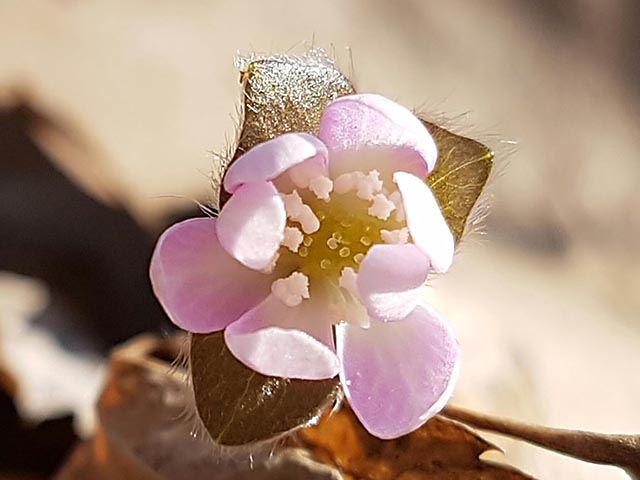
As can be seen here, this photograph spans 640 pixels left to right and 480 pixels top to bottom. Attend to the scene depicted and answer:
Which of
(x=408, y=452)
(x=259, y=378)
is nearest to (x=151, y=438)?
(x=408, y=452)

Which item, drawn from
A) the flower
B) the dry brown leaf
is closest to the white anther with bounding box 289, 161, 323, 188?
the flower

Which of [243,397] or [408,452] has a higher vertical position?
[243,397]

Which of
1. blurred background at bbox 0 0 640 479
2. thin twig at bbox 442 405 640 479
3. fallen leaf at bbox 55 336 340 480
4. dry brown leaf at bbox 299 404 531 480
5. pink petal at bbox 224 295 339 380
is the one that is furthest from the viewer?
blurred background at bbox 0 0 640 479

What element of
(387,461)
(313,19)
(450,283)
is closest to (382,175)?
(387,461)

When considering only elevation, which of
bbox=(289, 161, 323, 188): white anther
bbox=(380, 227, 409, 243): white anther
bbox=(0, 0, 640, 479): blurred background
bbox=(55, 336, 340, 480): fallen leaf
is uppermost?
bbox=(289, 161, 323, 188): white anther

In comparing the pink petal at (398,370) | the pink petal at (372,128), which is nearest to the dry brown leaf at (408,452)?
the pink petal at (398,370)

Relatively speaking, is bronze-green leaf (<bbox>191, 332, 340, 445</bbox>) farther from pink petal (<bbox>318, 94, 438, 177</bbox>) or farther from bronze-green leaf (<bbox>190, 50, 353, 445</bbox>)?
pink petal (<bbox>318, 94, 438, 177</bbox>)

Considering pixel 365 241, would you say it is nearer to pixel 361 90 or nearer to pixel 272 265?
pixel 272 265
